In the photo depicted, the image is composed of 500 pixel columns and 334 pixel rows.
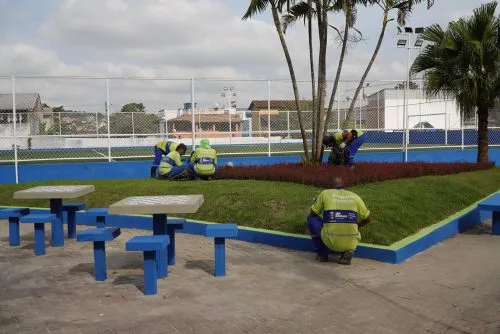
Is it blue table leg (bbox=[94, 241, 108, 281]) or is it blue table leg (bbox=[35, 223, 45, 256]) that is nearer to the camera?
blue table leg (bbox=[94, 241, 108, 281])

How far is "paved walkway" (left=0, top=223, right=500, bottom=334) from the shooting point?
4.86 metres

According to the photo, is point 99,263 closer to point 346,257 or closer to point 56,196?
point 56,196

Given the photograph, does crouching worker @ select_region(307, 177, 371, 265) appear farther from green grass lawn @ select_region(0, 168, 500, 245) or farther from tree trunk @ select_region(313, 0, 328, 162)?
tree trunk @ select_region(313, 0, 328, 162)

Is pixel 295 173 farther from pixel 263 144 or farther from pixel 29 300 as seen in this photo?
pixel 263 144

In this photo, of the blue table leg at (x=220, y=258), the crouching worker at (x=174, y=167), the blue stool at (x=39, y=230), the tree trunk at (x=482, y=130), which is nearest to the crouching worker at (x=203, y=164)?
the crouching worker at (x=174, y=167)

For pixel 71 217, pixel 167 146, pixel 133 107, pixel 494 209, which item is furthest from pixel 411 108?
pixel 71 217

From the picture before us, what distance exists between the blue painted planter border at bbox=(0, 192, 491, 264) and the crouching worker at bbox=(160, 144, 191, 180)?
2.91 m

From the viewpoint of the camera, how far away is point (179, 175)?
12930 mm

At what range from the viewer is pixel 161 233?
6.73 m

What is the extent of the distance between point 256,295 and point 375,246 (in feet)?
7.67

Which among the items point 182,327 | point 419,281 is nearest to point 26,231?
point 182,327

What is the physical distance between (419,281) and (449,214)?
155 inches

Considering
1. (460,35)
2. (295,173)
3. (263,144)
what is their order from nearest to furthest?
(295,173) < (460,35) < (263,144)

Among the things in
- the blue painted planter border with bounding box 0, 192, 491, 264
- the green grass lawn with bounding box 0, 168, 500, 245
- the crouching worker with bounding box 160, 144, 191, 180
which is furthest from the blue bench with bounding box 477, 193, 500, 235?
the crouching worker with bounding box 160, 144, 191, 180
